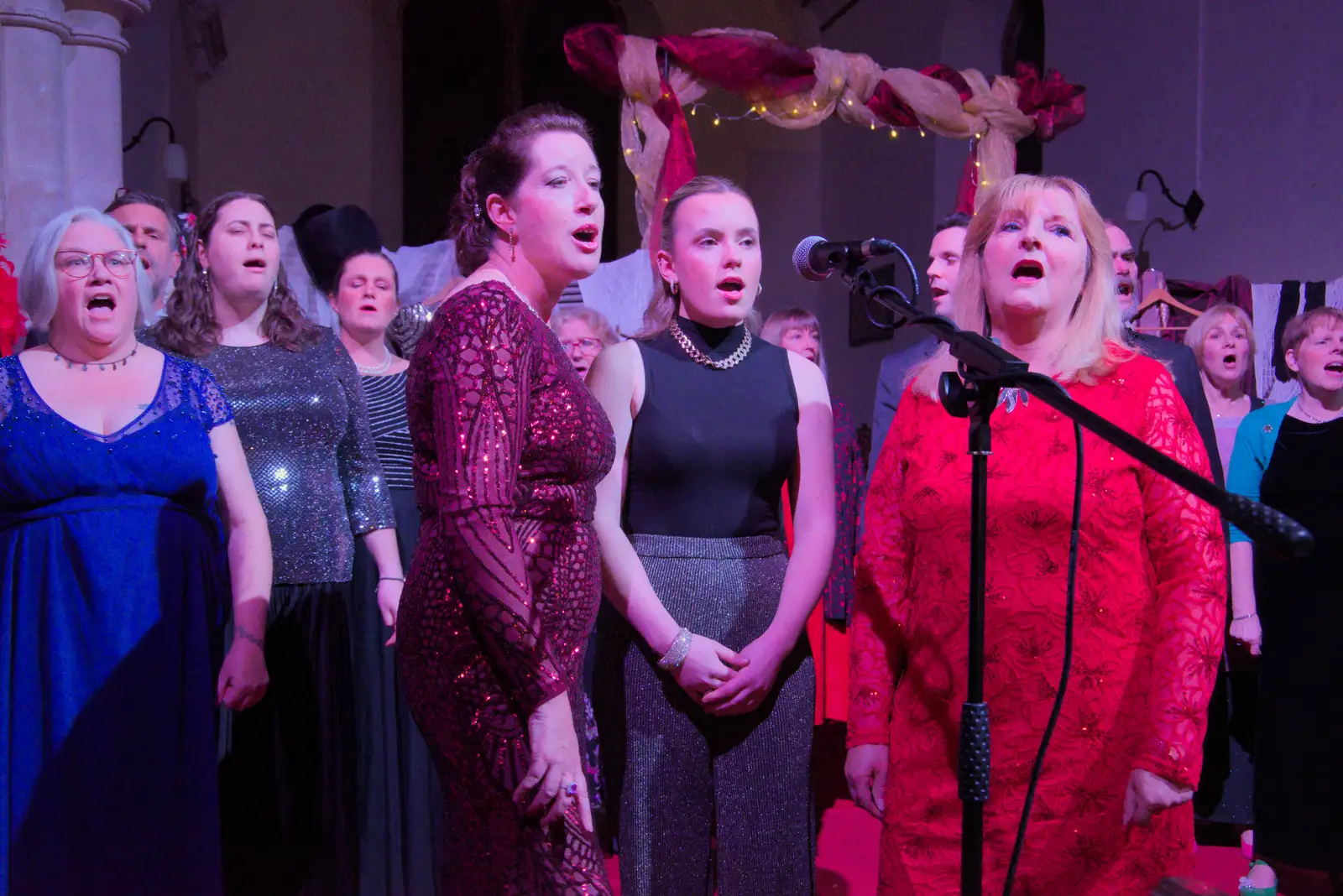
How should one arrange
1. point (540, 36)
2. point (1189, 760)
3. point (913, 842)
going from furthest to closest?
point (540, 36), point (913, 842), point (1189, 760)

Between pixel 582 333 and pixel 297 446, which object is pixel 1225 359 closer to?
pixel 582 333

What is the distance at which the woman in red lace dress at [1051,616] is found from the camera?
186 centimetres

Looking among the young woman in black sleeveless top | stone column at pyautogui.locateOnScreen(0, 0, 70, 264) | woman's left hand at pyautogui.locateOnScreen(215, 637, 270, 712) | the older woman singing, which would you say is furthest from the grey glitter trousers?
stone column at pyautogui.locateOnScreen(0, 0, 70, 264)

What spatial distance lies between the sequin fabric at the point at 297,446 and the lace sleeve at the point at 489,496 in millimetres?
1441

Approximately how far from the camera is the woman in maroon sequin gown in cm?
157

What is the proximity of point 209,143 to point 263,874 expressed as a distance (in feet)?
28.2

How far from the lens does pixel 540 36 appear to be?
11.7 m

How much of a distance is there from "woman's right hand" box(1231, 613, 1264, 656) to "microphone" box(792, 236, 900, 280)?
2534mm

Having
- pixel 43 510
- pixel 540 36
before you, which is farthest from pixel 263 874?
pixel 540 36

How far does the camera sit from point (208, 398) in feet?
8.45

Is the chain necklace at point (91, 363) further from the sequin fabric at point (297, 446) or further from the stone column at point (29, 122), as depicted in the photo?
the stone column at point (29, 122)

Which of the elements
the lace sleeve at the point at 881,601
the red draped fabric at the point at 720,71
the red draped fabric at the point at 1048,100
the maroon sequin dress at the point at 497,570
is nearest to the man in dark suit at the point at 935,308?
the lace sleeve at the point at 881,601

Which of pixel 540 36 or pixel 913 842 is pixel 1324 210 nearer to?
pixel 913 842

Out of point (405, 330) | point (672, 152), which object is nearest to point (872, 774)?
point (405, 330)
